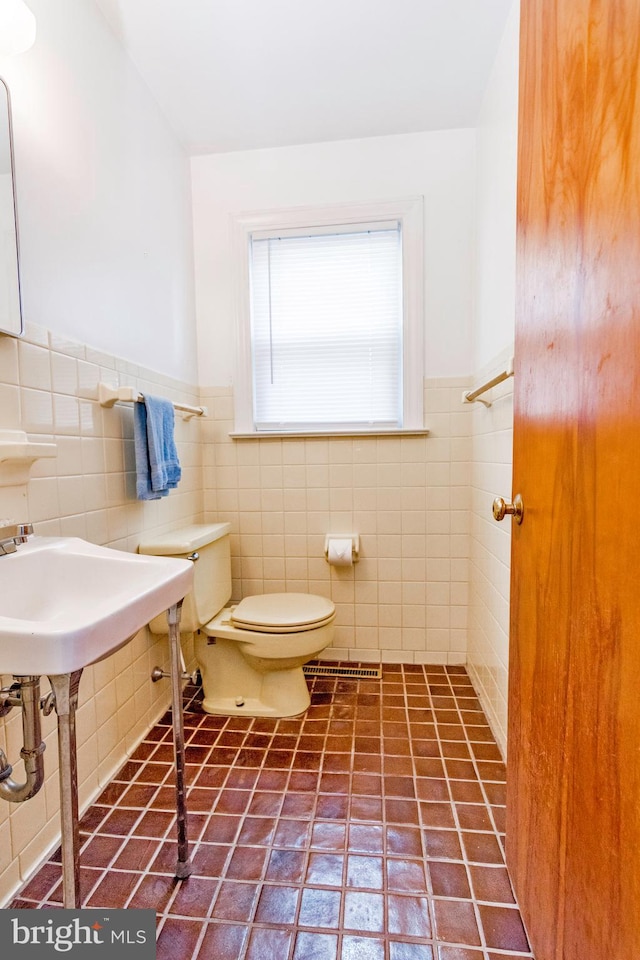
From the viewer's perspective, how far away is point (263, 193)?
78.8 inches

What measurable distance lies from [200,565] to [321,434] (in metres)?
0.80

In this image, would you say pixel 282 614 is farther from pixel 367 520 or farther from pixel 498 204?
pixel 498 204

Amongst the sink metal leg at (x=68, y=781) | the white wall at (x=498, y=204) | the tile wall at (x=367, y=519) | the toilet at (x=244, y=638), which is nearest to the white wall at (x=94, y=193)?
the tile wall at (x=367, y=519)

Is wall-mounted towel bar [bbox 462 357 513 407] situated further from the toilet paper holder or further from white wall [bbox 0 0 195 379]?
white wall [bbox 0 0 195 379]

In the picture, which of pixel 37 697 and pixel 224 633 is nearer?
pixel 37 697

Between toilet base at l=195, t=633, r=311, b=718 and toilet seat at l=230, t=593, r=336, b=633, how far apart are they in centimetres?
14

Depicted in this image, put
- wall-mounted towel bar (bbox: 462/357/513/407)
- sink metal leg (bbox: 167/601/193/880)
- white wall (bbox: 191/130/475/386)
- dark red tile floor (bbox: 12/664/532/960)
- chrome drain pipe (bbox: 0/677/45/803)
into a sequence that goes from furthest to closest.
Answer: white wall (bbox: 191/130/475/386), wall-mounted towel bar (bbox: 462/357/513/407), sink metal leg (bbox: 167/601/193/880), dark red tile floor (bbox: 12/664/532/960), chrome drain pipe (bbox: 0/677/45/803)

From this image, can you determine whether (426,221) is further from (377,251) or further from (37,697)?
(37,697)

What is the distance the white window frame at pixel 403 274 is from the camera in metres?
1.93

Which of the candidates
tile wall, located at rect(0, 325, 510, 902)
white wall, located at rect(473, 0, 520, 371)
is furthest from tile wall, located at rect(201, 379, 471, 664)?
white wall, located at rect(473, 0, 520, 371)

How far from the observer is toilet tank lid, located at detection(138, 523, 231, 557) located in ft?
4.96

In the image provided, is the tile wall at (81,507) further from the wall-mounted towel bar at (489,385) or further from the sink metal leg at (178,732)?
the wall-mounted towel bar at (489,385)

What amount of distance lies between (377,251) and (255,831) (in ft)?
7.23

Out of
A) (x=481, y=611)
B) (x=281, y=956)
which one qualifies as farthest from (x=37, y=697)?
(x=481, y=611)
